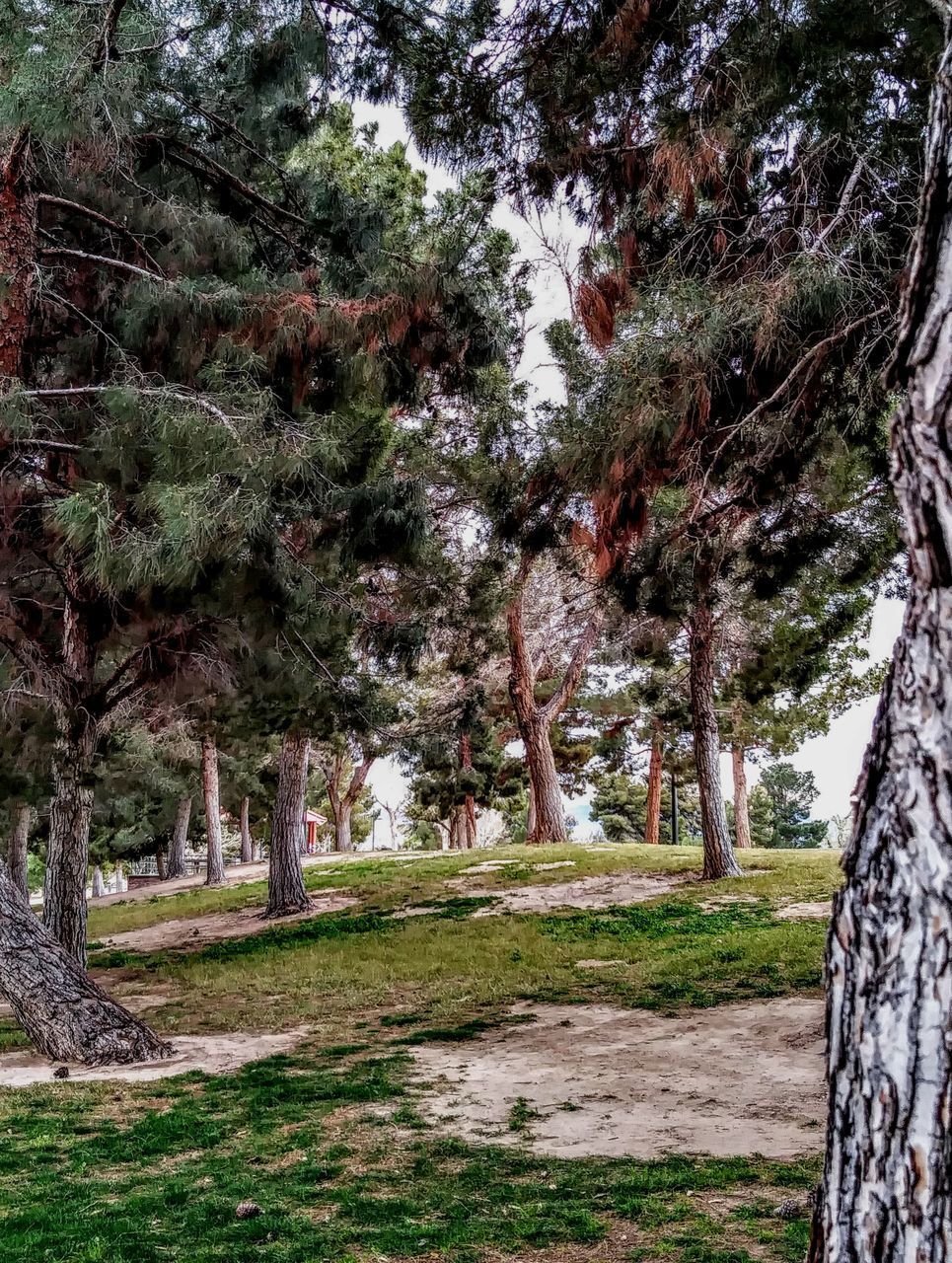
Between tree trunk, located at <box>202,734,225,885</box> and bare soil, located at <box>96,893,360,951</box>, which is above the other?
tree trunk, located at <box>202,734,225,885</box>

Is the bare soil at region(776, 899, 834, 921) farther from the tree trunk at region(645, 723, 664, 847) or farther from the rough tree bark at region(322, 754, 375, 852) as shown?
the rough tree bark at region(322, 754, 375, 852)

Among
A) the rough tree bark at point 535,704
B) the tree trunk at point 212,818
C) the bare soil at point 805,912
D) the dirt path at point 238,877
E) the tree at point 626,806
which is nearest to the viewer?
the bare soil at point 805,912

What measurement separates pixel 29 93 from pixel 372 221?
3.35 m

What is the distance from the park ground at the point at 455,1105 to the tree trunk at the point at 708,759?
2229 mm

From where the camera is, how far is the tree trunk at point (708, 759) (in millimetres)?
13992

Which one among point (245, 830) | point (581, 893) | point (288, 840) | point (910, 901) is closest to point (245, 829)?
point (245, 830)

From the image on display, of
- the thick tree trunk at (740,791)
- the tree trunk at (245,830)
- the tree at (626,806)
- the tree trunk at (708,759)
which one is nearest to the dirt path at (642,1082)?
the tree trunk at (708,759)

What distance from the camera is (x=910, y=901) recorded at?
1390mm

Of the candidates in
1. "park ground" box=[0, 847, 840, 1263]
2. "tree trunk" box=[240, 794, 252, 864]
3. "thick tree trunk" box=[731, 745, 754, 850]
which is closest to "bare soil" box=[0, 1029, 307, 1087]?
"park ground" box=[0, 847, 840, 1263]

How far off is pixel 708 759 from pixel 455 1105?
984cm

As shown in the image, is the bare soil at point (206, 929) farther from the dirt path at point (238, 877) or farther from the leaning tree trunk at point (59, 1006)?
the leaning tree trunk at point (59, 1006)

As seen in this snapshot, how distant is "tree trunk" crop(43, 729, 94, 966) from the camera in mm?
8641

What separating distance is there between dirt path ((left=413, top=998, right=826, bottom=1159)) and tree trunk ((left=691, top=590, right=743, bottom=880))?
6990 millimetres

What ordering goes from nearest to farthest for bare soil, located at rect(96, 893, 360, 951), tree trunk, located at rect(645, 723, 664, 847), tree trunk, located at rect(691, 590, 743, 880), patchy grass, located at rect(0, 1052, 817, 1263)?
patchy grass, located at rect(0, 1052, 817, 1263) → bare soil, located at rect(96, 893, 360, 951) → tree trunk, located at rect(691, 590, 743, 880) → tree trunk, located at rect(645, 723, 664, 847)
